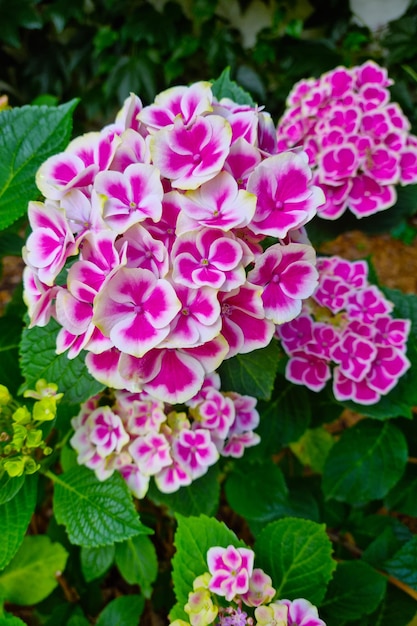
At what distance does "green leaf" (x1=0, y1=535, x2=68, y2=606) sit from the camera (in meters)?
0.82

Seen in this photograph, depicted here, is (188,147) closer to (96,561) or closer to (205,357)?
(205,357)

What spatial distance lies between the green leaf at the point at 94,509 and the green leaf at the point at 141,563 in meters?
0.19

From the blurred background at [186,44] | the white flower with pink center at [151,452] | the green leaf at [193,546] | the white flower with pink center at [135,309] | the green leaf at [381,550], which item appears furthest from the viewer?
the blurred background at [186,44]

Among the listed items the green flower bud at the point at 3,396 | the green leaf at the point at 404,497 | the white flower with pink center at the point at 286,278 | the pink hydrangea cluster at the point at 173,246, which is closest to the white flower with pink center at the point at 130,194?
the pink hydrangea cluster at the point at 173,246

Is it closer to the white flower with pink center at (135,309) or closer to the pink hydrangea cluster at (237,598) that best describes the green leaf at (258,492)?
the pink hydrangea cluster at (237,598)

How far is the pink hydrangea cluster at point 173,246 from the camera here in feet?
1.51

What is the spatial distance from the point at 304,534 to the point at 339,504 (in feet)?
1.29

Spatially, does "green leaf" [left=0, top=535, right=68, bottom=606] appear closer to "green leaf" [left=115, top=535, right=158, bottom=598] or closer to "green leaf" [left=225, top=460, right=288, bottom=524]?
"green leaf" [left=115, top=535, right=158, bottom=598]

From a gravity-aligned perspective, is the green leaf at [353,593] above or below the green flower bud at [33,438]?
below

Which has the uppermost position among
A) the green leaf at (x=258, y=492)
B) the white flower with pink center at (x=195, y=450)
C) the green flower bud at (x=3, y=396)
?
the green flower bud at (x=3, y=396)

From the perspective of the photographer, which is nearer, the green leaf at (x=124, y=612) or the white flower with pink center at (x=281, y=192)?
the white flower with pink center at (x=281, y=192)

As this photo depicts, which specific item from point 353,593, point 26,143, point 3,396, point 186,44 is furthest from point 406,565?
point 186,44

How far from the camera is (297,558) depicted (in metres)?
0.58

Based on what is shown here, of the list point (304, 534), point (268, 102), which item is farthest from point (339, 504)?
point (268, 102)
